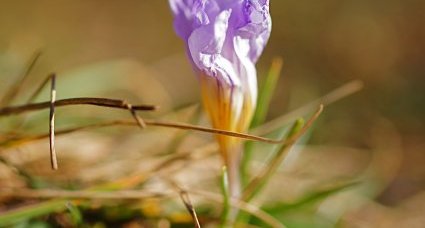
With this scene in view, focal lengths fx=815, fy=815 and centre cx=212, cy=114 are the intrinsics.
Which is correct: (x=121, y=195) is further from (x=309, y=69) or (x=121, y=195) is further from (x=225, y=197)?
(x=309, y=69)

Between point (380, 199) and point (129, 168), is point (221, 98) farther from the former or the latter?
point (380, 199)

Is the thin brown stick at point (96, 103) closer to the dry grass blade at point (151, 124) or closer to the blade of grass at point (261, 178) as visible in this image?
the dry grass blade at point (151, 124)

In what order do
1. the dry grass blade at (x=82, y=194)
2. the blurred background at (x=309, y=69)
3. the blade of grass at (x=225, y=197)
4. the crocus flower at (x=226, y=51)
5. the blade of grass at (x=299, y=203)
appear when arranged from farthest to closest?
the blurred background at (x=309, y=69)
the blade of grass at (x=299, y=203)
the dry grass blade at (x=82, y=194)
the blade of grass at (x=225, y=197)
the crocus flower at (x=226, y=51)

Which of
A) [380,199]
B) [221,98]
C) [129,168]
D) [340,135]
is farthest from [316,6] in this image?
[221,98]

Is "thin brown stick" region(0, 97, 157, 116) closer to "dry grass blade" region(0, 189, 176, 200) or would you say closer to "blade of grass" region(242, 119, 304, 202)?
"dry grass blade" region(0, 189, 176, 200)

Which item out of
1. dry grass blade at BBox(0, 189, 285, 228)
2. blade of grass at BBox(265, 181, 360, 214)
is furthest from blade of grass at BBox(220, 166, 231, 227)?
blade of grass at BBox(265, 181, 360, 214)

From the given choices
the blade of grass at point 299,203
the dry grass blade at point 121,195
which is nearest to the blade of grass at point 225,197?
the dry grass blade at point 121,195

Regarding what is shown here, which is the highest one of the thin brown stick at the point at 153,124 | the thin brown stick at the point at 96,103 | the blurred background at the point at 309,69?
the thin brown stick at the point at 96,103

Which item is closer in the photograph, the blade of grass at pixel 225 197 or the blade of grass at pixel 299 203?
the blade of grass at pixel 225 197
